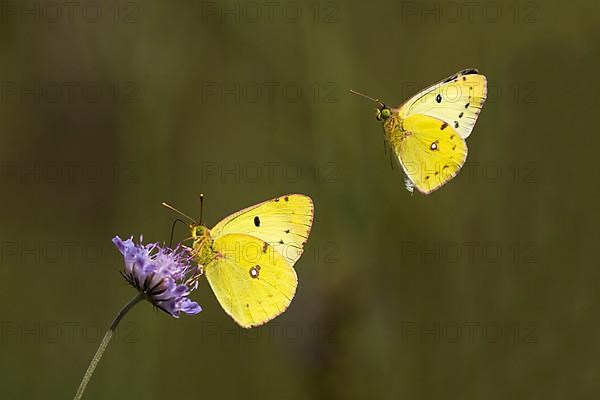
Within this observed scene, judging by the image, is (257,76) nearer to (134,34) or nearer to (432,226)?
(134,34)

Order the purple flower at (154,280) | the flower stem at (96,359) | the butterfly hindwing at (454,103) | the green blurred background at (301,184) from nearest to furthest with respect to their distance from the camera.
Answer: the flower stem at (96,359) → the purple flower at (154,280) → the butterfly hindwing at (454,103) → the green blurred background at (301,184)

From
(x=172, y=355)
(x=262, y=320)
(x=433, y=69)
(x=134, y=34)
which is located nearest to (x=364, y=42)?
(x=433, y=69)

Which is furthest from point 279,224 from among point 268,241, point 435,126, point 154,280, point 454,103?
point 454,103

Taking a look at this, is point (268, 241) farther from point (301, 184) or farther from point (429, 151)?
point (301, 184)

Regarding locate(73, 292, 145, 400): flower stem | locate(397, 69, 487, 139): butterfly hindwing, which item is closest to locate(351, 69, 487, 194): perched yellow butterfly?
locate(397, 69, 487, 139): butterfly hindwing

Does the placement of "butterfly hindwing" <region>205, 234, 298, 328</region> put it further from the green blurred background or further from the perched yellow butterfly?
the green blurred background

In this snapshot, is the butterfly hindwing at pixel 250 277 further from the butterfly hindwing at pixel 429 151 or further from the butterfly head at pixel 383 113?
the butterfly head at pixel 383 113

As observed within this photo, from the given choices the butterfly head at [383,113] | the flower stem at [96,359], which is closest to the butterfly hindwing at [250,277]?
the butterfly head at [383,113]

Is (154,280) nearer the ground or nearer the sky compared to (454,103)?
nearer the ground
